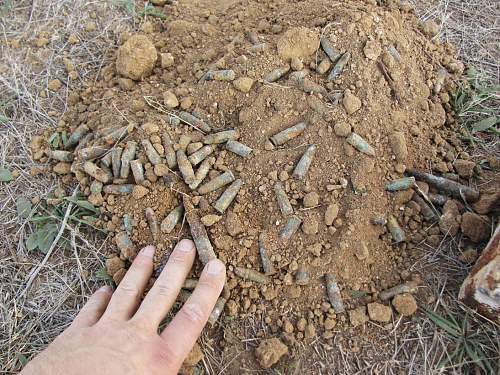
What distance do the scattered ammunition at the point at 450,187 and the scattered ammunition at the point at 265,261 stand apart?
1141 millimetres

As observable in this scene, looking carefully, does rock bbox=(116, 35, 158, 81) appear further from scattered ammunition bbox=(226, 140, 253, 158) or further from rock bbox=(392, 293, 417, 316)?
rock bbox=(392, 293, 417, 316)

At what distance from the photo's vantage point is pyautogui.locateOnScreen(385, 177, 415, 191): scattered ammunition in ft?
9.57

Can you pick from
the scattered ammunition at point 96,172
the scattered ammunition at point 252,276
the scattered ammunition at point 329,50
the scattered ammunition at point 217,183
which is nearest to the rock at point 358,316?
the scattered ammunition at point 252,276

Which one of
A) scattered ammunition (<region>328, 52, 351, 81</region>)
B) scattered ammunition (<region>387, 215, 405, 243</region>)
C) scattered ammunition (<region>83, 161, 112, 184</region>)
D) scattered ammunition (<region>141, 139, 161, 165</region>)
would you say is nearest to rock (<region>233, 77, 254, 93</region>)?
scattered ammunition (<region>328, 52, 351, 81</region>)

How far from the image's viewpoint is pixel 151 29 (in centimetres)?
380

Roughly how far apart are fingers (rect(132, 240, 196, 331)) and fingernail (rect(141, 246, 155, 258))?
139mm

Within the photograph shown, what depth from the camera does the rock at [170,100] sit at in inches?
124

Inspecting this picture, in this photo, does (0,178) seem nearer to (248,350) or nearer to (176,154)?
(176,154)

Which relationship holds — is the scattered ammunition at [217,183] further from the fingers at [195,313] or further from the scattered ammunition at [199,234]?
the fingers at [195,313]

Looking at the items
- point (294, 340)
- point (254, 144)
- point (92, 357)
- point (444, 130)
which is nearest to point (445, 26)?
point (444, 130)

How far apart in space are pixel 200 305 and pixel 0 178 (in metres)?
1.85

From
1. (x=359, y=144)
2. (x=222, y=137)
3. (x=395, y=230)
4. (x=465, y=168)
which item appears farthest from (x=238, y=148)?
(x=465, y=168)

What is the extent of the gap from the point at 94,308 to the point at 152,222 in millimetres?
611

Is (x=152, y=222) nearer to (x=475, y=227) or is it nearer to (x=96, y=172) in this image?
(x=96, y=172)
